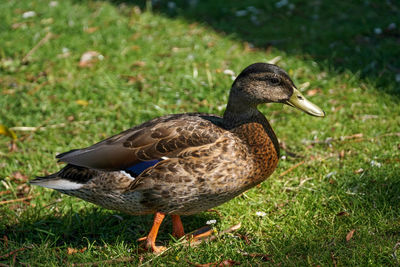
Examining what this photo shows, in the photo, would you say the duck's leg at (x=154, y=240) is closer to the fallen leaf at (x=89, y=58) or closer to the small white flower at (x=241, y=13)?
the fallen leaf at (x=89, y=58)

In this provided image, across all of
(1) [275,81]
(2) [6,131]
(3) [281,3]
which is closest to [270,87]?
(1) [275,81]

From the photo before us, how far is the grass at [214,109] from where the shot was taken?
3.14 metres

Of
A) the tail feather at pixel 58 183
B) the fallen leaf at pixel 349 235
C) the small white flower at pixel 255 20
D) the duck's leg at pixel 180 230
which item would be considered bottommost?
the duck's leg at pixel 180 230

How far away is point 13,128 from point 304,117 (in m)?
2.83

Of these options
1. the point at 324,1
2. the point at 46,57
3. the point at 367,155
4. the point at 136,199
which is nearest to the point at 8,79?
the point at 46,57

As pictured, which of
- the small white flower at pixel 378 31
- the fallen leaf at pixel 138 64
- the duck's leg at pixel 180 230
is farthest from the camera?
the small white flower at pixel 378 31

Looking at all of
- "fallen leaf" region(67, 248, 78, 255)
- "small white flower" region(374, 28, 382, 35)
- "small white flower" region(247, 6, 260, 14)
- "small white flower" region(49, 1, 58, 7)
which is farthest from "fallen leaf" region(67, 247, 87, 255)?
"small white flower" region(49, 1, 58, 7)


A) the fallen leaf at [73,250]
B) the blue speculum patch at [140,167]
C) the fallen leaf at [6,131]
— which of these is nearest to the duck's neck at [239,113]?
the blue speculum patch at [140,167]

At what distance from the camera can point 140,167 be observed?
3.05 m

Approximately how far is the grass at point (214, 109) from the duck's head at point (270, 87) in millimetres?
786

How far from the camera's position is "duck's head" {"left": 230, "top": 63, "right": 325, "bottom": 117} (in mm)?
3086

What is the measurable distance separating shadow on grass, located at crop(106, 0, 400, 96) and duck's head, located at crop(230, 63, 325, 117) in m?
2.10

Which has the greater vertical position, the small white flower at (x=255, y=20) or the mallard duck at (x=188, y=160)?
the mallard duck at (x=188, y=160)

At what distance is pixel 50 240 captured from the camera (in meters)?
3.45
